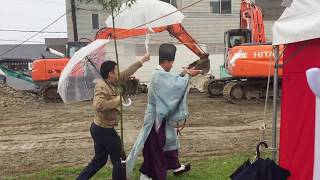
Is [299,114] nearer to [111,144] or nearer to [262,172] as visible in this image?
[262,172]

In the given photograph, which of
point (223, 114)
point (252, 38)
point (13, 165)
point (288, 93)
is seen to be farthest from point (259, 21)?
point (288, 93)

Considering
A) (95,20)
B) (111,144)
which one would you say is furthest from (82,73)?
(95,20)

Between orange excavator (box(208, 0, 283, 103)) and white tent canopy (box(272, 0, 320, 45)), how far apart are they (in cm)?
874

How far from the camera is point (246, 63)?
630 inches

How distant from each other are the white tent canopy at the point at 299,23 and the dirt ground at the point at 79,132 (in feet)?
13.7

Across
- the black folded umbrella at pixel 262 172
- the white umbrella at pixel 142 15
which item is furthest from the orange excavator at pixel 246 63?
the black folded umbrella at pixel 262 172

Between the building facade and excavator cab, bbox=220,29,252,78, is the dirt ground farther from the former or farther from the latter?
the building facade

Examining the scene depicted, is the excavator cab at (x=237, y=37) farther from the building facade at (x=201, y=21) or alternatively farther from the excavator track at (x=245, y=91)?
Result: the building facade at (x=201, y=21)

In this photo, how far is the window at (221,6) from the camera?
29328 millimetres

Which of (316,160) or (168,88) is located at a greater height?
(168,88)

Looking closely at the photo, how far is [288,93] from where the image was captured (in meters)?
5.45

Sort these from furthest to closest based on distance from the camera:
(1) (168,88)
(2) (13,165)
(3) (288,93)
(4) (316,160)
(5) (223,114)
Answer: (5) (223,114)
(2) (13,165)
(1) (168,88)
(3) (288,93)
(4) (316,160)

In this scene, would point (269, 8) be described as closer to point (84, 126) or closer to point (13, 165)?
point (84, 126)

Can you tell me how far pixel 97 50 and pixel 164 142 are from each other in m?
1.45
